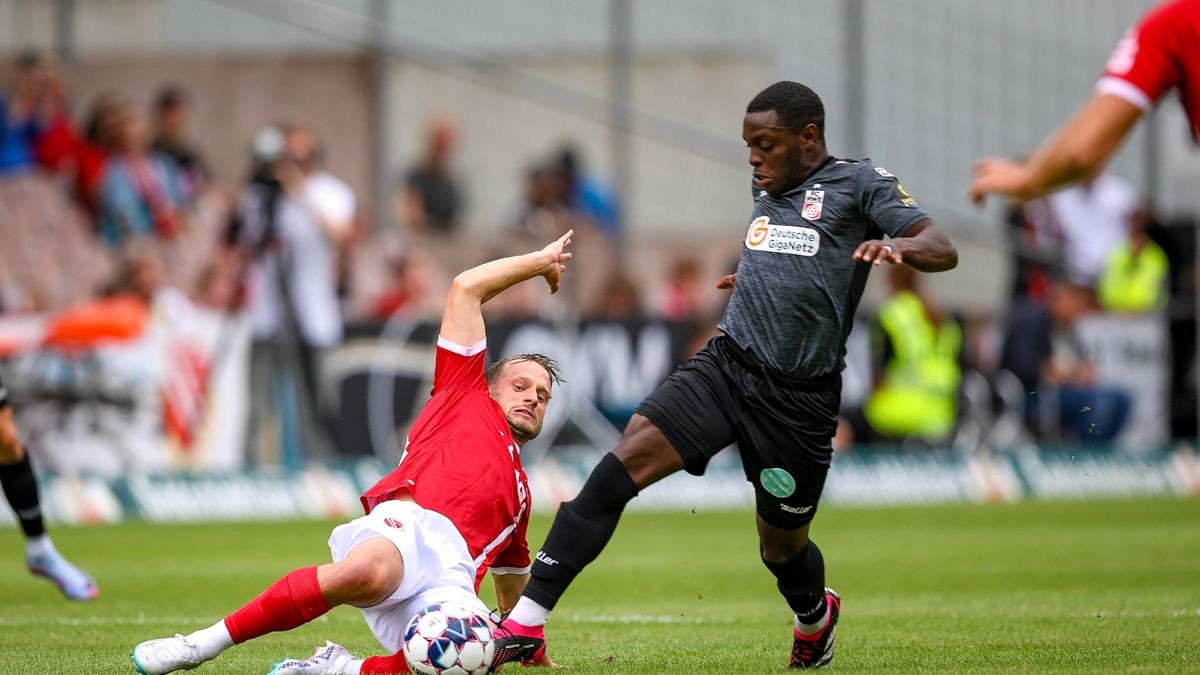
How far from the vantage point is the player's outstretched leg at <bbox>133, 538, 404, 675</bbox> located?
6.05 metres

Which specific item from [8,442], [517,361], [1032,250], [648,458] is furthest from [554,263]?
[1032,250]

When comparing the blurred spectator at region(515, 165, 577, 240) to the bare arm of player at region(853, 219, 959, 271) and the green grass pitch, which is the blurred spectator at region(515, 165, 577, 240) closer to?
the green grass pitch

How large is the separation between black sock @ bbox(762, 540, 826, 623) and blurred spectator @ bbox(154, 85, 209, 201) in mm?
12860

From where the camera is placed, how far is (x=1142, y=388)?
18328 mm

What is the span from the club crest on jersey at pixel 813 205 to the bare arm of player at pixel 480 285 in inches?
36.4

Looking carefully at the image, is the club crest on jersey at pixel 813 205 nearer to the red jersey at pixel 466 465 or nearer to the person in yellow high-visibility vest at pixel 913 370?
the red jersey at pixel 466 465

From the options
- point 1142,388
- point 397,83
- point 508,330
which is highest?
point 397,83

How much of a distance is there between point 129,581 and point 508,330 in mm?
6671

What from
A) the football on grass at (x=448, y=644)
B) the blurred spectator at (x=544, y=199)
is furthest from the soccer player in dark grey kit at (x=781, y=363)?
the blurred spectator at (x=544, y=199)

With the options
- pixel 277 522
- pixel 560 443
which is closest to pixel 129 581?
pixel 277 522

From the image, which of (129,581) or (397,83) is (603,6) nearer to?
(397,83)

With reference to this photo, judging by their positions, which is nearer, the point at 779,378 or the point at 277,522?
the point at 779,378

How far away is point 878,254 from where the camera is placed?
612cm

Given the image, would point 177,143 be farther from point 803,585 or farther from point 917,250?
point 917,250
